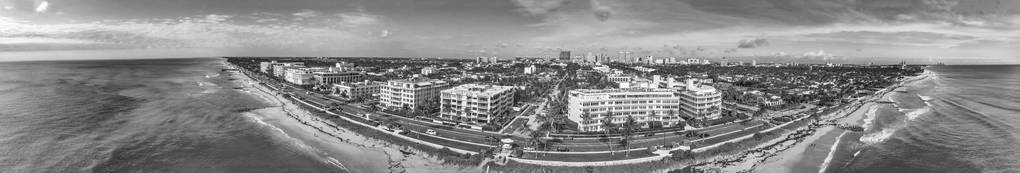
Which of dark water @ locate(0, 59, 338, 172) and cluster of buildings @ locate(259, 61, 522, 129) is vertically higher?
cluster of buildings @ locate(259, 61, 522, 129)

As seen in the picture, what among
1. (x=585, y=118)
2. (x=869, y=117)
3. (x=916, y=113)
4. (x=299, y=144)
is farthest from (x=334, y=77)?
(x=916, y=113)

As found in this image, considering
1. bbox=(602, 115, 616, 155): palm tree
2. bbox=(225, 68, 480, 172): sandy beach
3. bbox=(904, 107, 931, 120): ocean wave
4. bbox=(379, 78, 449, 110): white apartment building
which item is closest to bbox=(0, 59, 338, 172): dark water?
bbox=(225, 68, 480, 172): sandy beach

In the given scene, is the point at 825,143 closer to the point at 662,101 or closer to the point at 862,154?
the point at 862,154

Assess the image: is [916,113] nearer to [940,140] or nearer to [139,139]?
[940,140]

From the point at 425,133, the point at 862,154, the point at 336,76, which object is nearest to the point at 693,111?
the point at 862,154

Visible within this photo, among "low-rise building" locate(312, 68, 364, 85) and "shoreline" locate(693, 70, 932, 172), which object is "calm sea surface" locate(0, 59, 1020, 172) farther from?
"low-rise building" locate(312, 68, 364, 85)

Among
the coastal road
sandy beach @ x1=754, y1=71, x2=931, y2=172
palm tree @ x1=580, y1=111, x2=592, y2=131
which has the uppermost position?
palm tree @ x1=580, y1=111, x2=592, y2=131

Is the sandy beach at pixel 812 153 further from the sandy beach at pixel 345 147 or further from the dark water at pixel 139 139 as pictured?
the dark water at pixel 139 139
